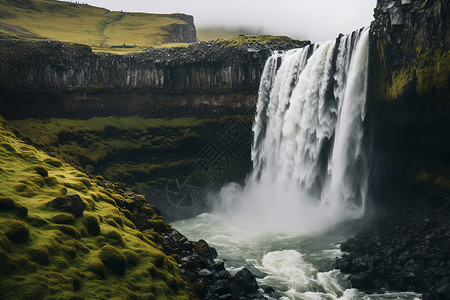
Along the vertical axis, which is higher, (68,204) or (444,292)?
(68,204)

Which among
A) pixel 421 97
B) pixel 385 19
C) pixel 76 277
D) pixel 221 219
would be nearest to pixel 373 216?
pixel 421 97

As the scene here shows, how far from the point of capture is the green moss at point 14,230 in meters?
20.3

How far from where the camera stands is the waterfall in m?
48.3

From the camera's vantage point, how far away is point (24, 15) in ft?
523

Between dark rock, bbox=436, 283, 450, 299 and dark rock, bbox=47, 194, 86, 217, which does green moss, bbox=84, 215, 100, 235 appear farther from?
dark rock, bbox=436, 283, 450, 299

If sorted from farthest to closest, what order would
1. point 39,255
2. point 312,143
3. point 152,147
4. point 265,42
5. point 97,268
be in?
point 152,147 → point 265,42 → point 312,143 → point 97,268 → point 39,255

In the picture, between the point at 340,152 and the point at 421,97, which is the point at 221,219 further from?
the point at 421,97

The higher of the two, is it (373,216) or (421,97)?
(421,97)

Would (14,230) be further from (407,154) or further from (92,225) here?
(407,154)

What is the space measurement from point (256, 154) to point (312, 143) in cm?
1843

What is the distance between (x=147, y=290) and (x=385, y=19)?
39.8 meters

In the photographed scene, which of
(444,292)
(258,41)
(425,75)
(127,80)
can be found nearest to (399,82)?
(425,75)

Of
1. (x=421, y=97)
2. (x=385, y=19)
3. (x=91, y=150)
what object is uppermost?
(x=385, y=19)

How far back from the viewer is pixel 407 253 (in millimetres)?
33125
